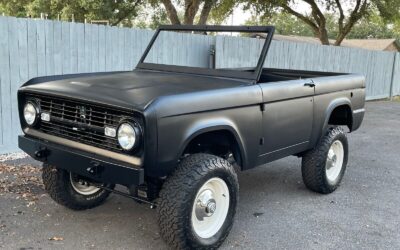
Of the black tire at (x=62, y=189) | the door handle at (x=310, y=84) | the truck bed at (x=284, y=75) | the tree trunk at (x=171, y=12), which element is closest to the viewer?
the black tire at (x=62, y=189)

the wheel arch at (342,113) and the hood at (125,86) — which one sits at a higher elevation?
the hood at (125,86)

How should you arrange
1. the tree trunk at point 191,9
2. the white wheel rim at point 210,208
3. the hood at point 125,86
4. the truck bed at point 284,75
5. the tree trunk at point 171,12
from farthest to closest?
the tree trunk at point 171,12, the tree trunk at point 191,9, the truck bed at point 284,75, the white wheel rim at point 210,208, the hood at point 125,86

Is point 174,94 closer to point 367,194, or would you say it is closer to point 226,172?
point 226,172

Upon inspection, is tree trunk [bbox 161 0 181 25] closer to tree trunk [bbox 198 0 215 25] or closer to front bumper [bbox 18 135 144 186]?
tree trunk [bbox 198 0 215 25]

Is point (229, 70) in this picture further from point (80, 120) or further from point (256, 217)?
point (80, 120)

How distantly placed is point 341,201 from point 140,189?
2.51m

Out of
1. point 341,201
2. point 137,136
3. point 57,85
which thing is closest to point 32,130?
point 57,85

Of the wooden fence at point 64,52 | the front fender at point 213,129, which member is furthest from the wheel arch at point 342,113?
the wooden fence at point 64,52

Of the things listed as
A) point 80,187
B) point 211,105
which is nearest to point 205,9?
point 80,187

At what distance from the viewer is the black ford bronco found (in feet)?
10.7

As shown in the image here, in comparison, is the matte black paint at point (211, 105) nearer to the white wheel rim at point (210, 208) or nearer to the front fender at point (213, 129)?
the front fender at point (213, 129)

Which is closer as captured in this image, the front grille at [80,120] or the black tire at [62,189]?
the front grille at [80,120]

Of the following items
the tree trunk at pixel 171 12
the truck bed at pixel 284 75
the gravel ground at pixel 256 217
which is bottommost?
the gravel ground at pixel 256 217

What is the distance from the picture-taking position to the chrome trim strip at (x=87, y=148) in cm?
323
